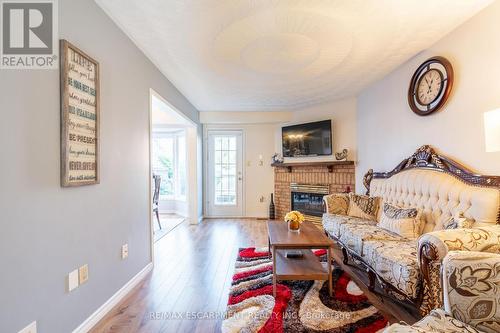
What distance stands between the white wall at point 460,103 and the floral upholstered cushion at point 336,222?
914mm

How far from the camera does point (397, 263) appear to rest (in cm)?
173

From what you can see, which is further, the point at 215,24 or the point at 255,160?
the point at 255,160

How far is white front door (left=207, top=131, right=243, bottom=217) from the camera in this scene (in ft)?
17.9

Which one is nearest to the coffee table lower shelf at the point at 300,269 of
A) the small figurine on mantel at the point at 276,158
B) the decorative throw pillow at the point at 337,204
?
the decorative throw pillow at the point at 337,204

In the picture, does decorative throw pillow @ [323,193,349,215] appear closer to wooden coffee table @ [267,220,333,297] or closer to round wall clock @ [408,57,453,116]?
wooden coffee table @ [267,220,333,297]

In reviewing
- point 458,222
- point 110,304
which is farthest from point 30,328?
point 458,222

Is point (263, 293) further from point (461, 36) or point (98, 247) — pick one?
point (461, 36)

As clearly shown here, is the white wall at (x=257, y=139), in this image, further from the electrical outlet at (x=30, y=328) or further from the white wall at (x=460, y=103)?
the electrical outlet at (x=30, y=328)

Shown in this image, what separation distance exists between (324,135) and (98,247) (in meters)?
3.88

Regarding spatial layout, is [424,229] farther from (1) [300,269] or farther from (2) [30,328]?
(2) [30,328]

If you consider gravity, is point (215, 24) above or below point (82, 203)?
above

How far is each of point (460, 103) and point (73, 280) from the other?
342 centimetres

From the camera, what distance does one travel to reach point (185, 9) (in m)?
1.82

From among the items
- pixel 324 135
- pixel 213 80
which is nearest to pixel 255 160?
pixel 324 135
